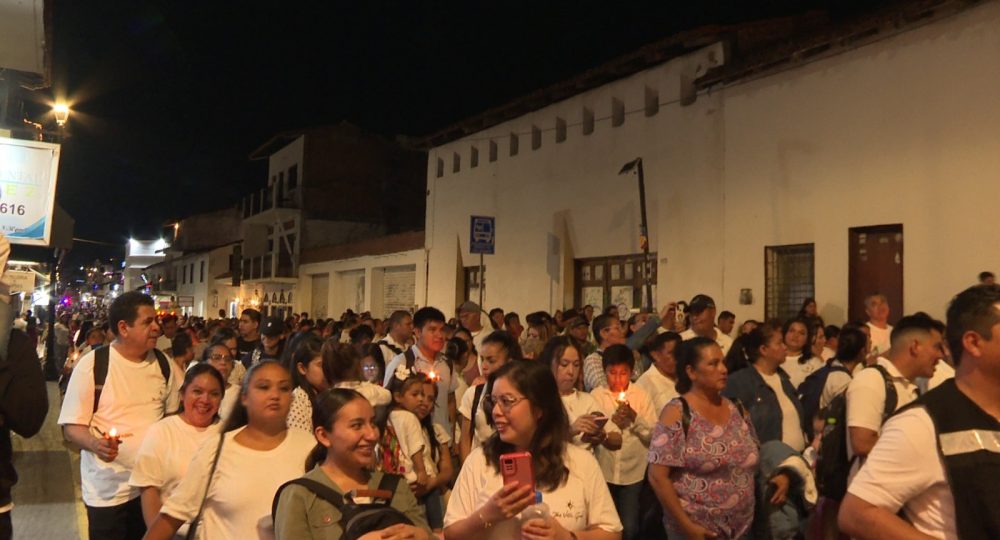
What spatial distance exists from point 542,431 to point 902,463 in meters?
1.34

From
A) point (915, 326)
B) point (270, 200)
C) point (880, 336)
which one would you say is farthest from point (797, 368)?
point (270, 200)

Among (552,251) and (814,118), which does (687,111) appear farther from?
(552,251)

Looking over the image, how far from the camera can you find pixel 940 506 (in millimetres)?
2604

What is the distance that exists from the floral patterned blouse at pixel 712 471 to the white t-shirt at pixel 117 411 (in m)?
3.09

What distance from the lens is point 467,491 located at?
10.9 feet

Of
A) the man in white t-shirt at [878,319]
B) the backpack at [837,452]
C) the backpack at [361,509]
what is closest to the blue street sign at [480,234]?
the man in white t-shirt at [878,319]

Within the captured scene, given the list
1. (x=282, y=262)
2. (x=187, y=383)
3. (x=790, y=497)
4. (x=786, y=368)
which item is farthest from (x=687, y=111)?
(x=282, y=262)

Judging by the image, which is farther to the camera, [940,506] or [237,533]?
[237,533]

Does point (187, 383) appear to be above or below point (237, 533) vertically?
above

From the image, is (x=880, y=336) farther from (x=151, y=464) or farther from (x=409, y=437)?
(x=151, y=464)

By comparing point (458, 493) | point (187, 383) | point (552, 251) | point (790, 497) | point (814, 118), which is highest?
point (814, 118)

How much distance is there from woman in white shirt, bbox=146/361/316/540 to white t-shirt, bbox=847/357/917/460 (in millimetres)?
2896

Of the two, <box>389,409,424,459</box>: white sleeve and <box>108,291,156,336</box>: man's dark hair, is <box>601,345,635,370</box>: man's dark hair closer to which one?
<box>389,409,424,459</box>: white sleeve

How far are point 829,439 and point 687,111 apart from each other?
12896 mm
